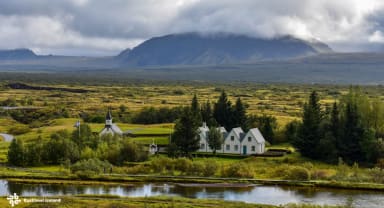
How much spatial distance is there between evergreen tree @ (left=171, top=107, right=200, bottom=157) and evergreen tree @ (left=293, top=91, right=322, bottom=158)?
13020 mm

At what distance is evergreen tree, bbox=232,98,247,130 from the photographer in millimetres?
91812

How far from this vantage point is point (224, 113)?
9444cm

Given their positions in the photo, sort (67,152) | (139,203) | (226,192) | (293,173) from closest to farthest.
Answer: (139,203)
(226,192)
(293,173)
(67,152)

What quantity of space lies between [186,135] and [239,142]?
7.35m

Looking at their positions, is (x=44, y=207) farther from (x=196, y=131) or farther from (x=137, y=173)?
(x=196, y=131)

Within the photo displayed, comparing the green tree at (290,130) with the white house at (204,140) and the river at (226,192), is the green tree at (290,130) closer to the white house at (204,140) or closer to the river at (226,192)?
the white house at (204,140)

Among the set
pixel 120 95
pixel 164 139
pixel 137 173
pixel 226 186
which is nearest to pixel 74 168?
pixel 137 173

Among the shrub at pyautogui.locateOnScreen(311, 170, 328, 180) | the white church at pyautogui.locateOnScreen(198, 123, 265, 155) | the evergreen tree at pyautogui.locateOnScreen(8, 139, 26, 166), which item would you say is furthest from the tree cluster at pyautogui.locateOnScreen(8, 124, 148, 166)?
the shrub at pyautogui.locateOnScreen(311, 170, 328, 180)

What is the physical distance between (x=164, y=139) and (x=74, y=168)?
22826 mm

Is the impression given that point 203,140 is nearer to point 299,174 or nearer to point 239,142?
point 239,142

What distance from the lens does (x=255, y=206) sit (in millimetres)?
49312

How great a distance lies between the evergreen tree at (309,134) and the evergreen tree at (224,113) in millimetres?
16182

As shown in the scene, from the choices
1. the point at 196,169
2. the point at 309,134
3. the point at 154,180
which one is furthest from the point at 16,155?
the point at 309,134

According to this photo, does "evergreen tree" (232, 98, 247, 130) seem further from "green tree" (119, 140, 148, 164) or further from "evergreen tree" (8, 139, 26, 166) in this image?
"evergreen tree" (8, 139, 26, 166)
